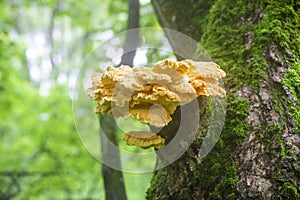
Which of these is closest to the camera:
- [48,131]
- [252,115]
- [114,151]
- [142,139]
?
[142,139]

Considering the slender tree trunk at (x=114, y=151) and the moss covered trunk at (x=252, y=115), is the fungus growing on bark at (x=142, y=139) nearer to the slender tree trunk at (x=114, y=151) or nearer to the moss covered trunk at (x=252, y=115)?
the moss covered trunk at (x=252, y=115)

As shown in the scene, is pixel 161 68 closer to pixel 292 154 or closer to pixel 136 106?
pixel 136 106

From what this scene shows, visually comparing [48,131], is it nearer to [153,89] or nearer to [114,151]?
[114,151]

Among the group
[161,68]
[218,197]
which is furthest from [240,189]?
[161,68]

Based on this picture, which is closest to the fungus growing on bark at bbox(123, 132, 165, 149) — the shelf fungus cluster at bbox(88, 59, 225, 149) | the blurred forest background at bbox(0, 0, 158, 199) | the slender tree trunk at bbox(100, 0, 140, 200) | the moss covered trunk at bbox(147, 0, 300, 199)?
the shelf fungus cluster at bbox(88, 59, 225, 149)

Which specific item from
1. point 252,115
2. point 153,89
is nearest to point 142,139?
point 153,89

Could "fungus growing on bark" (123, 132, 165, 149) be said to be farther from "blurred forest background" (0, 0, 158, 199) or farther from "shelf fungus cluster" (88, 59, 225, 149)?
"blurred forest background" (0, 0, 158, 199)
